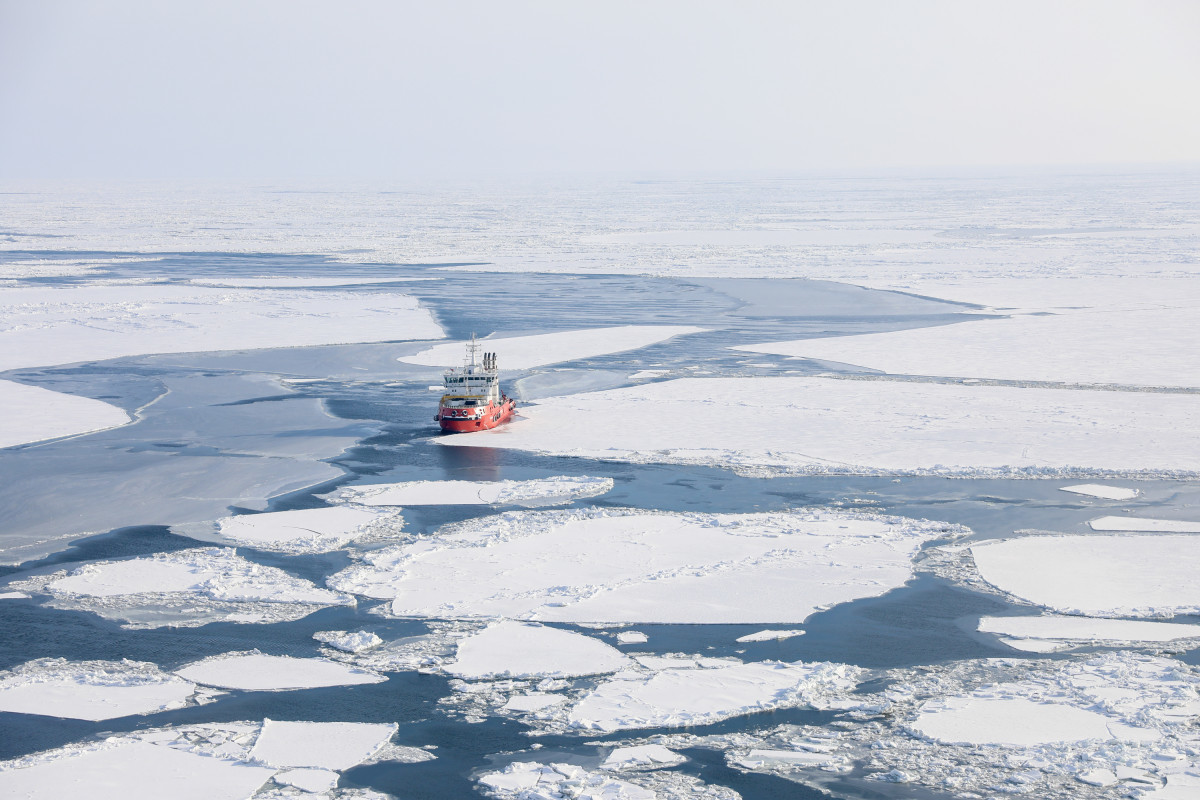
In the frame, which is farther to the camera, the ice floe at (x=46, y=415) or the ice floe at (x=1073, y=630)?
the ice floe at (x=46, y=415)

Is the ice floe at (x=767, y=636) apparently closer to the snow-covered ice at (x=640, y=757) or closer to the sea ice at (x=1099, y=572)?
the snow-covered ice at (x=640, y=757)

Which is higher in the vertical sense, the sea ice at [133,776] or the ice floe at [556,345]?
the ice floe at [556,345]

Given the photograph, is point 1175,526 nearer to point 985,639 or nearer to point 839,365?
point 985,639

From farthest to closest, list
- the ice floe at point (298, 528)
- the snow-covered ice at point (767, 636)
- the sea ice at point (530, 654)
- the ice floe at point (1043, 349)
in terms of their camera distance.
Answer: the ice floe at point (1043, 349) → the ice floe at point (298, 528) → the snow-covered ice at point (767, 636) → the sea ice at point (530, 654)

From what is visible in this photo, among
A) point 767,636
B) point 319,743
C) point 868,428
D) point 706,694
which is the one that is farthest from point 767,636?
point 868,428

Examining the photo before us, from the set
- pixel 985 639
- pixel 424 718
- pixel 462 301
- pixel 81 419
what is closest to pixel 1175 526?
pixel 985 639

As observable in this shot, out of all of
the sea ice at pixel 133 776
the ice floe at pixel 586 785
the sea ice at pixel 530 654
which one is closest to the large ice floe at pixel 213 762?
the sea ice at pixel 133 776
